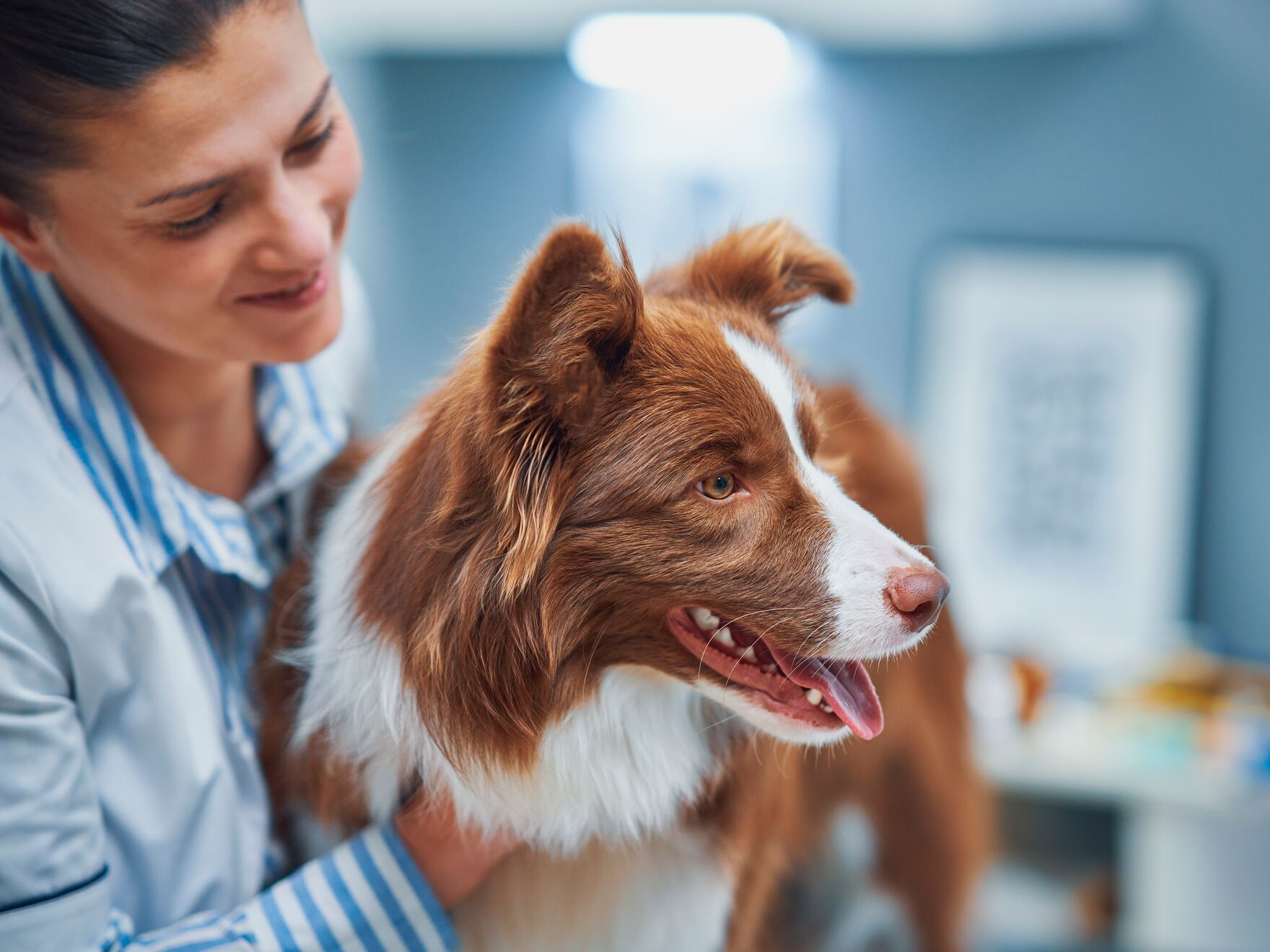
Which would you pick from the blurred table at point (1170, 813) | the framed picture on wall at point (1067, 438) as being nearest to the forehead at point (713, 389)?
the blurred table at point (1170, 813)

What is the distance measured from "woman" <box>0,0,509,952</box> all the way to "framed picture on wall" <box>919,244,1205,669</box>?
212 centimetres

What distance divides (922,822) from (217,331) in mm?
1153

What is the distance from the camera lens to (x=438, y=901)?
1.02 metres

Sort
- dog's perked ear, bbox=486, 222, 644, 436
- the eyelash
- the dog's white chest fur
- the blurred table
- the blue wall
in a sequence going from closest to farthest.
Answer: dog's perked ear, bbox=486, 222, 644, 436
the eyelash
the dog's white chest fur
the blurred table
the blue wall

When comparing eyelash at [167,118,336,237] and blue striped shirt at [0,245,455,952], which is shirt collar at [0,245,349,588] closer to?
blue striped shirt at [0,245,455,952]

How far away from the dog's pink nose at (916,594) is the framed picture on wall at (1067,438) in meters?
2.03

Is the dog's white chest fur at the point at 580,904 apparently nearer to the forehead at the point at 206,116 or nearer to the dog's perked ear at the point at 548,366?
the dog's perked ear at the point at 548,366

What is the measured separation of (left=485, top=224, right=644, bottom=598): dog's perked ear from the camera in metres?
0.84

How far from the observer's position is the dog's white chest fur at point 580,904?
3.52 feet

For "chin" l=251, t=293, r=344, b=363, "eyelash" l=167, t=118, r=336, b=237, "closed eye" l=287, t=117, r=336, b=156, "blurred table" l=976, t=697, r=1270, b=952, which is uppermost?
"closed eye" l=287, t=117, r=336, b=156

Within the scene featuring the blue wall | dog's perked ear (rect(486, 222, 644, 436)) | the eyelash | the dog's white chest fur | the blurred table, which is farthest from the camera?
the blue wall

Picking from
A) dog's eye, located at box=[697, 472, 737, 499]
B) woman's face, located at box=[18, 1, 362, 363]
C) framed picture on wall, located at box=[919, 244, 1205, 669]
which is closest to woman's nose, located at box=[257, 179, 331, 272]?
woman's face, located at box=[18, 1, 362, 363]

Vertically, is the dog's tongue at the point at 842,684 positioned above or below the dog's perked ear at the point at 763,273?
below

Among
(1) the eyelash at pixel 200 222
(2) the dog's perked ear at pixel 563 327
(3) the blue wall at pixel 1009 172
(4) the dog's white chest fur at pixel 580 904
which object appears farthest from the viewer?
(3) the blue wall at pixel 1009 172
